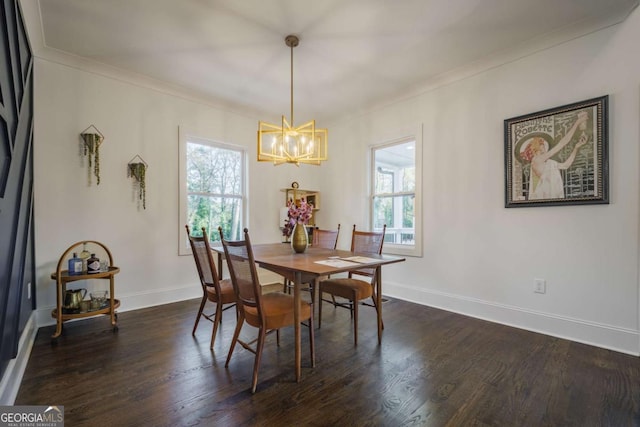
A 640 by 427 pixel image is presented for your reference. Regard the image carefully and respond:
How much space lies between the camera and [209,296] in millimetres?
2641

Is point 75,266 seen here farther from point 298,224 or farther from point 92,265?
point 298,224

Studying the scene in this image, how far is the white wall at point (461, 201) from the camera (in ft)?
8.03

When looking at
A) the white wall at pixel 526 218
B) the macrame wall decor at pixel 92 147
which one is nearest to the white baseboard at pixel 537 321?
the white wall at pixel 526 218

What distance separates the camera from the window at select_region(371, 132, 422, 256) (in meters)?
3.84

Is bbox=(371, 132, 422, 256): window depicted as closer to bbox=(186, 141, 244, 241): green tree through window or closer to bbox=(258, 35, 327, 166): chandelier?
bbox=(258, 35, 327, 166): chandelier

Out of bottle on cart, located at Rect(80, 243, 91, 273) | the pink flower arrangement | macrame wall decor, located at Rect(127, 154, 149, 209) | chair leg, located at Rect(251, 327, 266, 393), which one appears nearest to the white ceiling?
macrame wall decor, located at Rect(127, 154, 149, 209)

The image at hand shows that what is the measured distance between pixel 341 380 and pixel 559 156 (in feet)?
8.80

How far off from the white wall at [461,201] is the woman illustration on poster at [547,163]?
0.57 ft

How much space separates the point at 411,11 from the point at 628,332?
3.08 m

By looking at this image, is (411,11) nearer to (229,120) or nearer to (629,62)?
(629,62)

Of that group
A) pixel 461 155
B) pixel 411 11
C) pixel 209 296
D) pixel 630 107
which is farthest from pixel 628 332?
pixel 209 296

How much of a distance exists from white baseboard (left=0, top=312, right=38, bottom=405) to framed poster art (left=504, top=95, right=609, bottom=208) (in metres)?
4.01

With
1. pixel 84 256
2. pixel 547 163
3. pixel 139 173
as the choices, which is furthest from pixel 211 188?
pixel 547 163

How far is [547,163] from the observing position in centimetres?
278
